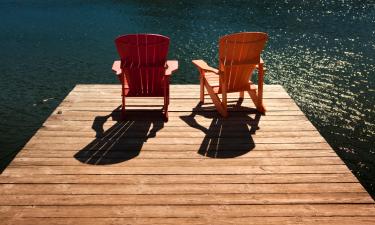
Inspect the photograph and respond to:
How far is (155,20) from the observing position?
68.5ft

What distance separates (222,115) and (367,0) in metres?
24.3

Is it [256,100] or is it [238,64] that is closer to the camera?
[238,64]

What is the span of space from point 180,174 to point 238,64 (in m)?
2.19

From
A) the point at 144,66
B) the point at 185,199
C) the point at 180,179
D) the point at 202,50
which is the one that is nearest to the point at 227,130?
the point at 180,179

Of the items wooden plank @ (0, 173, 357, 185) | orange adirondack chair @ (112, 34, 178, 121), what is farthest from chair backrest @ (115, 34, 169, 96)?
wooden plank @ (0, 173, 357, 185)

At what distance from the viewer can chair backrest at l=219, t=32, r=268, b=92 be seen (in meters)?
5.41

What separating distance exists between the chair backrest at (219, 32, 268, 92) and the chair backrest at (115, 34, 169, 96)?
0.91 metres

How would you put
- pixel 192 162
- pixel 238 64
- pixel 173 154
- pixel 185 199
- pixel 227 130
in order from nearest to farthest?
pixel 185 199 → pixel 192 162 → pixel 173 154 → pixel 227 130 → pixel 238 64

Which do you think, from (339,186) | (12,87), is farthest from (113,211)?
(12,87)

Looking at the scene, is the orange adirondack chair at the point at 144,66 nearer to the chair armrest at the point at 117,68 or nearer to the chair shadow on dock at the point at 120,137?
the chair armrest at the point at 117,68

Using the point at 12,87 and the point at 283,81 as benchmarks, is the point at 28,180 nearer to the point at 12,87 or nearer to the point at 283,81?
the point at 12,87

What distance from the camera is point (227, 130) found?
206 inches

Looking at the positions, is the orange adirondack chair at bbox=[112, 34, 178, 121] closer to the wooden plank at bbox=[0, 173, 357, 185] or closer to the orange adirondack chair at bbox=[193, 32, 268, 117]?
the orange adirondack chair at bbox=[193, 32, 268, 117]

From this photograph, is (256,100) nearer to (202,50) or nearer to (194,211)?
(194,211)
